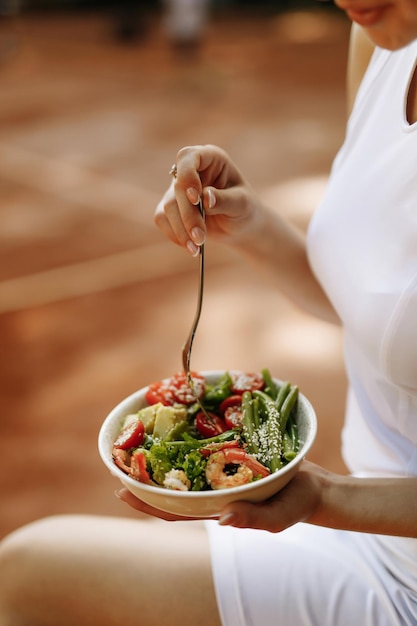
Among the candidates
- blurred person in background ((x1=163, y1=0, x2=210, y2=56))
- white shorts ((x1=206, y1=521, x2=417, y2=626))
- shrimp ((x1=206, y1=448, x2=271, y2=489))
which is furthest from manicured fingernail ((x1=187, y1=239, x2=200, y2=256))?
blurred person in background ((x1=163, y1=0, x2=210, y2=56))

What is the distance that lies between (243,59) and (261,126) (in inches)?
120

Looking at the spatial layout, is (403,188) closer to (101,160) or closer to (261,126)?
(101,160)

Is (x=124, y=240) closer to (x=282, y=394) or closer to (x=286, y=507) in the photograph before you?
(x=282, y=394)

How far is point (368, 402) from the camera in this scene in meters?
1.38

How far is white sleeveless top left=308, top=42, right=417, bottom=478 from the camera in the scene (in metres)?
1.20

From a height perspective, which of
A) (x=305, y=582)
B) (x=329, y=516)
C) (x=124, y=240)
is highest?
(x=329, y=516)

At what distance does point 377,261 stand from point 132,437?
0.44 meters

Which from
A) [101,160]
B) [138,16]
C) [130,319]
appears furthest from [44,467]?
[138,16]

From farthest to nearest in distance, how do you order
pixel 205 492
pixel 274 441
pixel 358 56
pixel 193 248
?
pixel 358 56 < pixel 193 248 < pixel 274 441 < pixel 205 492

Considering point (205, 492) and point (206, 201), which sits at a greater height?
point (206, 201)

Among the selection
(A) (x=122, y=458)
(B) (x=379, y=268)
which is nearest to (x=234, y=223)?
(B) (x=379, y=268)

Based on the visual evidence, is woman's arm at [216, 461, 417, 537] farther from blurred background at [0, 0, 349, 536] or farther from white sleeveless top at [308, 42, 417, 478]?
blurred background at [0, 0, 349, 536]

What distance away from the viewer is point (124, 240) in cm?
410

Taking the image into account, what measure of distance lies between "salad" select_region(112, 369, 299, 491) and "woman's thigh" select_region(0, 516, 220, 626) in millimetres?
217
